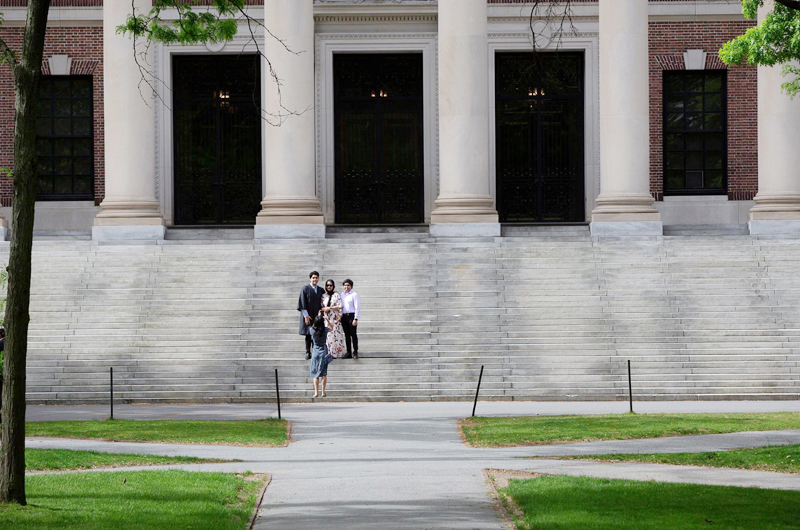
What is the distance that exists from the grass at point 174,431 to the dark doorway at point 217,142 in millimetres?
19383

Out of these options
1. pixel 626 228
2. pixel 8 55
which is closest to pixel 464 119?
pixel 626 228

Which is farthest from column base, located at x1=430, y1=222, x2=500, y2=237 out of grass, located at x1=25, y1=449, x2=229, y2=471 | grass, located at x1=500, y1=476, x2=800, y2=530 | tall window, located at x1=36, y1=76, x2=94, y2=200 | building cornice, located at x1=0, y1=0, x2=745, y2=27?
grass, located at x1=500, y1=476, x2=800, y2=530

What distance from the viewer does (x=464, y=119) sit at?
31844 mm

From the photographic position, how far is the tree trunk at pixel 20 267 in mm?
11344

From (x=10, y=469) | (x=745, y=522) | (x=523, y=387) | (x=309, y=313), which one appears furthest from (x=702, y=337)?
(x=10, y=469)

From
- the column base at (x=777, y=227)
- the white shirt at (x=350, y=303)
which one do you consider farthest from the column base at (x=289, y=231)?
the column base at (x=777, y=227)

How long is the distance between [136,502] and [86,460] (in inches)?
128

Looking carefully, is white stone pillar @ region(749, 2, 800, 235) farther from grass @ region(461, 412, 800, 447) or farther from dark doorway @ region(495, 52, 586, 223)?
grass @ region(461, 412, 800, 447)

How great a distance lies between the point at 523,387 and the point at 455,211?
972cm

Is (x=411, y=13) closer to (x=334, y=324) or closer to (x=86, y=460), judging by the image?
(x=334, y=324)

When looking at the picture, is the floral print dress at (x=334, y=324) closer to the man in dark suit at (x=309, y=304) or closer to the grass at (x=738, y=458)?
the man in dark suit at (x=309, y=304)

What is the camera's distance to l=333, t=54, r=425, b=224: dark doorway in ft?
126

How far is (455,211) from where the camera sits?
32.1 m

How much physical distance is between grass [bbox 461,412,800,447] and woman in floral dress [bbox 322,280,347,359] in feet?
15.7
